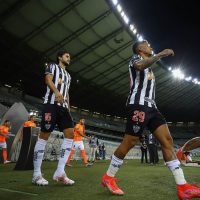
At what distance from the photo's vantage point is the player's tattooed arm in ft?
10.3

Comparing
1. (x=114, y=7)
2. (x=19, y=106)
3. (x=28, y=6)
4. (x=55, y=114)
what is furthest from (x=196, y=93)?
(x=55, y=114)

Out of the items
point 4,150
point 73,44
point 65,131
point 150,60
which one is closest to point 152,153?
point 4,150

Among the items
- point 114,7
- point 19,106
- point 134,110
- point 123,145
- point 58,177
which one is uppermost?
point 114,7

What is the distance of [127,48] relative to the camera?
27.9 metres

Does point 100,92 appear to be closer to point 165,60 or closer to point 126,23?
point 165,60

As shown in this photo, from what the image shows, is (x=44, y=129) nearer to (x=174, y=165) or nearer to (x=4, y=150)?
(x=174, y=165)

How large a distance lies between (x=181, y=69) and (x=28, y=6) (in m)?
27.5

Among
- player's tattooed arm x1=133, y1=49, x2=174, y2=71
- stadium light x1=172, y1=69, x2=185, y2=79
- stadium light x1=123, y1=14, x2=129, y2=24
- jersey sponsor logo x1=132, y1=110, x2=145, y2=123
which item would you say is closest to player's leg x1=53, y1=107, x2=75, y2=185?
jersey sponsor logo x1=132, y1=110, x2=145, y2=123

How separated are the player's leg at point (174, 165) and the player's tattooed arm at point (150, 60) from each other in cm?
78

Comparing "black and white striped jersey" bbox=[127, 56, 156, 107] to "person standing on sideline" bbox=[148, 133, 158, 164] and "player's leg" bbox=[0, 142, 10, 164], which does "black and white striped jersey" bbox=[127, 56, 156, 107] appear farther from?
"person standing on sideline" bbox=[148, 133, 158, 164]

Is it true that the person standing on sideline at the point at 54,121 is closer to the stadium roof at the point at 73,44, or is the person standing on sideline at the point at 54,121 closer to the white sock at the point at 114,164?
the white sock at the point at 114,164

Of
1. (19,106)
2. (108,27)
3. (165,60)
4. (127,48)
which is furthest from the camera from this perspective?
(165,60)

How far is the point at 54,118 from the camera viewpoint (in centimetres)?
422

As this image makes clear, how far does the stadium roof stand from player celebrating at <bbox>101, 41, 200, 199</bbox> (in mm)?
17557
